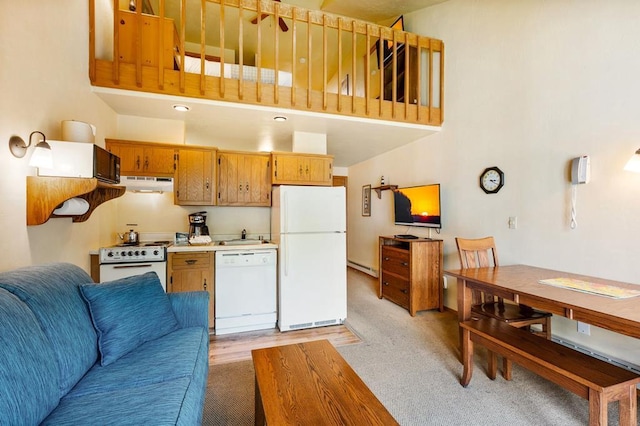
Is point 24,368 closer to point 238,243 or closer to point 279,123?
point 238,243

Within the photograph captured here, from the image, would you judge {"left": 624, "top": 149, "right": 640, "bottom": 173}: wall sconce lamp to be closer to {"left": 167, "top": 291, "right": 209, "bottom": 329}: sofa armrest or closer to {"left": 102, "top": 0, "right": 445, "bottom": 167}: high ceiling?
{"left": 102, "top": 0, "right": 445, "bottom": 167}: high ceiling

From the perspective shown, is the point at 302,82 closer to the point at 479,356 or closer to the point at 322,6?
the point at 322,6

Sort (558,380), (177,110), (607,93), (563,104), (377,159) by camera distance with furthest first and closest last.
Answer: (377,159), (177,110), (563,104), (607,93), (558,380)

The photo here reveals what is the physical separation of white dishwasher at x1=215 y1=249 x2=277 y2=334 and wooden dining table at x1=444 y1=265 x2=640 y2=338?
6.24ft

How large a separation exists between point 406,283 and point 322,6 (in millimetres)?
4440

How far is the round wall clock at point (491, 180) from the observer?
2947 millimetres

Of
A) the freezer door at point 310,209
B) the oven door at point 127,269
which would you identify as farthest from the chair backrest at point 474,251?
the oven door at point 127,269

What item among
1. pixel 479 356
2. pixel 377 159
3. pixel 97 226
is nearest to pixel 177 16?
pixel 97 226

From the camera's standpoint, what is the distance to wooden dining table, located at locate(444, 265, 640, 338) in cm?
132

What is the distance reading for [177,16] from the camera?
454cm

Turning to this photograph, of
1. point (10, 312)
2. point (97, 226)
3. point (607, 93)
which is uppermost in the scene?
point (607, 93)

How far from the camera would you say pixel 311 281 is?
10.3 feet

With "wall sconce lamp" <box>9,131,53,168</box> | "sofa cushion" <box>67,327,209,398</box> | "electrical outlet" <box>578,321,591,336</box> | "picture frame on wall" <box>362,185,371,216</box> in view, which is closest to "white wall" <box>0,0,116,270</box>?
"wall sconce lamp" <box>9,131,53,168</box>

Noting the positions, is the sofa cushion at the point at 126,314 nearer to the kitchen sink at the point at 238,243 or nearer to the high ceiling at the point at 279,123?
the kitchen sink at the point at 238,243
